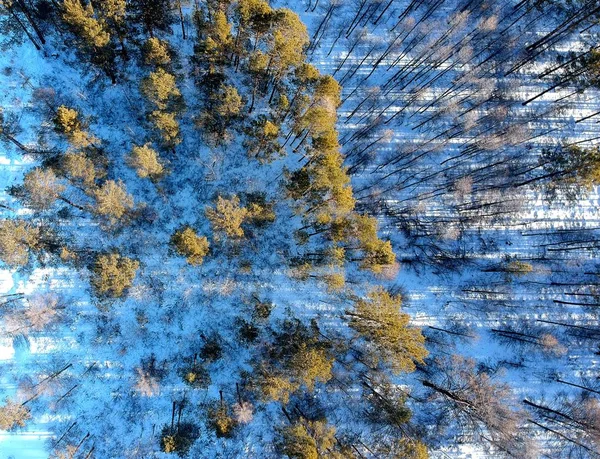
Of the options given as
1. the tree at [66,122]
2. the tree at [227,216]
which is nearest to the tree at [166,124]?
the tree at [66,122]

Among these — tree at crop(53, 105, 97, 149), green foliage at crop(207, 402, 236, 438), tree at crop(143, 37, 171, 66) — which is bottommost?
green foliage at crop(207, 402, 236, 438)

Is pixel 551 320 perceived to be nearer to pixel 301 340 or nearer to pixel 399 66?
pixel 301 340

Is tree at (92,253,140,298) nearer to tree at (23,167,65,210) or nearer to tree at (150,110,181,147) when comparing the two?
tree at (23,167,65,210)

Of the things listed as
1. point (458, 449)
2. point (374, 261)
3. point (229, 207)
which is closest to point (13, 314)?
point (229, 207)

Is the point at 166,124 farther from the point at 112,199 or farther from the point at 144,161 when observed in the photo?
the point at 112,199

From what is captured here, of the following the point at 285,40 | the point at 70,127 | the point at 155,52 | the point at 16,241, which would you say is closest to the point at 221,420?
the point at 16,241

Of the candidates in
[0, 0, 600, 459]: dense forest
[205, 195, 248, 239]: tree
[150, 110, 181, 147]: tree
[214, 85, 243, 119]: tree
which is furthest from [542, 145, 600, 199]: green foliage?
[150, 110, 181, 147]: tree
